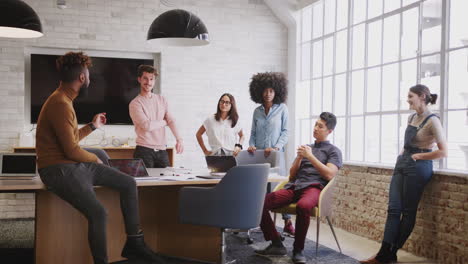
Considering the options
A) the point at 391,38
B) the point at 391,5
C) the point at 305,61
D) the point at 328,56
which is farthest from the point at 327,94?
the point at 391,5

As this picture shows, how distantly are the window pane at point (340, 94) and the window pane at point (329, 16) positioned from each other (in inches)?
26.0

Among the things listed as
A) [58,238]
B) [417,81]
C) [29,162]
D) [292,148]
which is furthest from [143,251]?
[292,148]

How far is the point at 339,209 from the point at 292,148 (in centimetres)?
157

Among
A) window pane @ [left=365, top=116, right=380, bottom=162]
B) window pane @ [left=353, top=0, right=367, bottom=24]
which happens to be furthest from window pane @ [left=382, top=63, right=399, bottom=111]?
window pane @ [left=353, top=0, right=367, bottom=24]

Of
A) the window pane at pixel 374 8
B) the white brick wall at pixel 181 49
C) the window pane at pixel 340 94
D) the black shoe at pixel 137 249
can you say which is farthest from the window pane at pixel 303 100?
the black shoe at pixel 137 249

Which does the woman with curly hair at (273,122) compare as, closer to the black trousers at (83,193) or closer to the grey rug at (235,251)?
the grey rug at (235,251)

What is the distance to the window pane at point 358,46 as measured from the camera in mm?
6215

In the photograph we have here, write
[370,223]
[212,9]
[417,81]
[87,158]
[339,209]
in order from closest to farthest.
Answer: [87,158], [417,81], [370,223], [339,209], [212,9]

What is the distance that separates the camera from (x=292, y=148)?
305 inches

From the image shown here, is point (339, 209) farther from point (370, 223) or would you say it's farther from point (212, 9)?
point (212, 9)

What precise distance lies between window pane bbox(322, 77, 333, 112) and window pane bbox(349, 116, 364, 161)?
574 mm

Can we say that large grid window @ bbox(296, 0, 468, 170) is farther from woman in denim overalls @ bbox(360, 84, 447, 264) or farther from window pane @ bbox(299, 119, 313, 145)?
woman in denim overalls @ bbox(360, 84, 447, 264)

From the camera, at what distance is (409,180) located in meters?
4.65

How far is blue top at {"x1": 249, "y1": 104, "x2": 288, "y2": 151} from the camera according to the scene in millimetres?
5816
